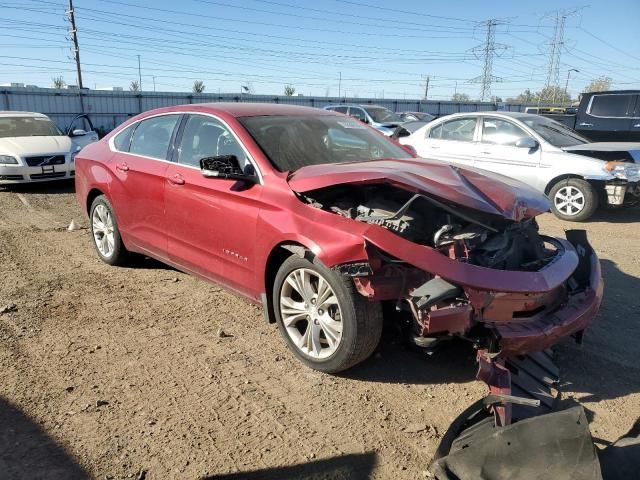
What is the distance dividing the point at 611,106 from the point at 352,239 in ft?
34.8

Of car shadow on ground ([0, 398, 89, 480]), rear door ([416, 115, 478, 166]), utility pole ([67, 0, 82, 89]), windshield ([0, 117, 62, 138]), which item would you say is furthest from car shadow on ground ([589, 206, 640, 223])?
utility pole ([67, 0, 82, 89])

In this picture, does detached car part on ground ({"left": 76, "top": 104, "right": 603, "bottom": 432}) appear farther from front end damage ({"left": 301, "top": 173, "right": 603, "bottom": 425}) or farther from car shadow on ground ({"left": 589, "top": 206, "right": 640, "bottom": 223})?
car shadow on ground ({"left": 589, "top": 206, "right": 640, "bottom": 223})

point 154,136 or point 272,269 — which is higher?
point 154,136

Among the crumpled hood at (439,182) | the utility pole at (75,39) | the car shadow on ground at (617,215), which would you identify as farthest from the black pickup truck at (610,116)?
the utility pole at (75,39)

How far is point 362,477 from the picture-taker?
8.24ft

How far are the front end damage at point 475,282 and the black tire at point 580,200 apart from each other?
511 cm

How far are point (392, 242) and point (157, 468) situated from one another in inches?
65.1

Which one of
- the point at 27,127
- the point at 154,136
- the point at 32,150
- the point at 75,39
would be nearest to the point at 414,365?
the point at 154,136

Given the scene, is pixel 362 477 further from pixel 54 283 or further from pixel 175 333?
pixel 54 283

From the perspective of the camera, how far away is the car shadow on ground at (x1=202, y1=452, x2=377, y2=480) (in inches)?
98.3

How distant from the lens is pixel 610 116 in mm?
11172

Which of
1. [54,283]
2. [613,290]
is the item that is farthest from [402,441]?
[54,283]

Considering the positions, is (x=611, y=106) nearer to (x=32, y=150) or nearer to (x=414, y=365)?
(x=414, y=365)

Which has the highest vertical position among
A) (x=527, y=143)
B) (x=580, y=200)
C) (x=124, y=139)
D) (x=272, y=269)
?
(x=124, y=139)
